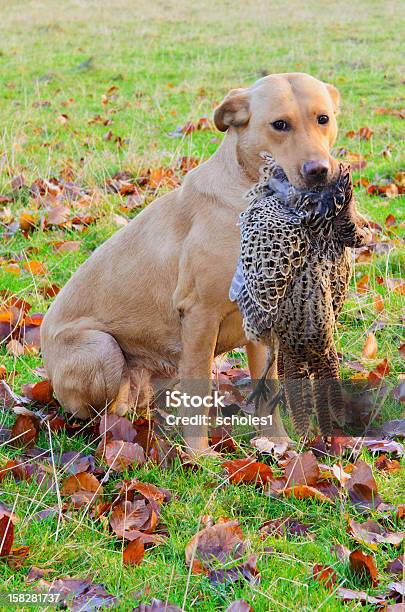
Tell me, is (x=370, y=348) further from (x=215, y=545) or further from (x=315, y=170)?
(x=215, y=545)

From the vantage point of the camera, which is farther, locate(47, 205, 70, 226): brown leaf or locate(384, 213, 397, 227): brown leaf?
locate(47, 205, 70, 226): brown leaf

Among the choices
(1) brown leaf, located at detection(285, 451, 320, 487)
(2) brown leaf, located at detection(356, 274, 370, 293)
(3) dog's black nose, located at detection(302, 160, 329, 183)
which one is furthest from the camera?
(2) brown leaf, located at detection(356, 274, 370, 293)

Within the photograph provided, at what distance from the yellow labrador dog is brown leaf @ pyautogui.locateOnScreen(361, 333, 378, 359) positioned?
686 mm

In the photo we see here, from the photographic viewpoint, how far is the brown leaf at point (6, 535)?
8.92 feet

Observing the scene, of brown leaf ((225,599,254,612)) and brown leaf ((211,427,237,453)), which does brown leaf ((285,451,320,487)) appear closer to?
brown leaf ((211,427,237,453))

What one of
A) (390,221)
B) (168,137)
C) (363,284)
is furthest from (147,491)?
(168,137)

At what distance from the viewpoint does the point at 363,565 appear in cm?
265

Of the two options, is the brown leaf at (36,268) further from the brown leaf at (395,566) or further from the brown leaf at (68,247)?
the brown leaf at (395,566)

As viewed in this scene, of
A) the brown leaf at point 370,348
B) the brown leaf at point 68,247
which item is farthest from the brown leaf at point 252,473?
the brown leaf at point 68,247

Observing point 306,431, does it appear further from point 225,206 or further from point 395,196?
point 395,196

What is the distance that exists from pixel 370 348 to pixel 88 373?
5.13ft

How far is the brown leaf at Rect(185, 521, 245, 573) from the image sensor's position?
273 cm

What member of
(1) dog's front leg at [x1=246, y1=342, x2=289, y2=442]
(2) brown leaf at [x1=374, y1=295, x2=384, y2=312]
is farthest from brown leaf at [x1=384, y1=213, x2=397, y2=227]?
(1) dog's front leg at [x1=246, y1=342, x2=289, y2=442]

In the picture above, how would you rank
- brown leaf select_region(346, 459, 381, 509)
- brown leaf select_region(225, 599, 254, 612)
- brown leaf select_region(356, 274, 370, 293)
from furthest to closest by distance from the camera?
brown leaf select_region(356, 274, 370, 293) < brown leaf select_region(346, 459, 381, 509) < brown leaf select_region(225, 599, 254, 612)
